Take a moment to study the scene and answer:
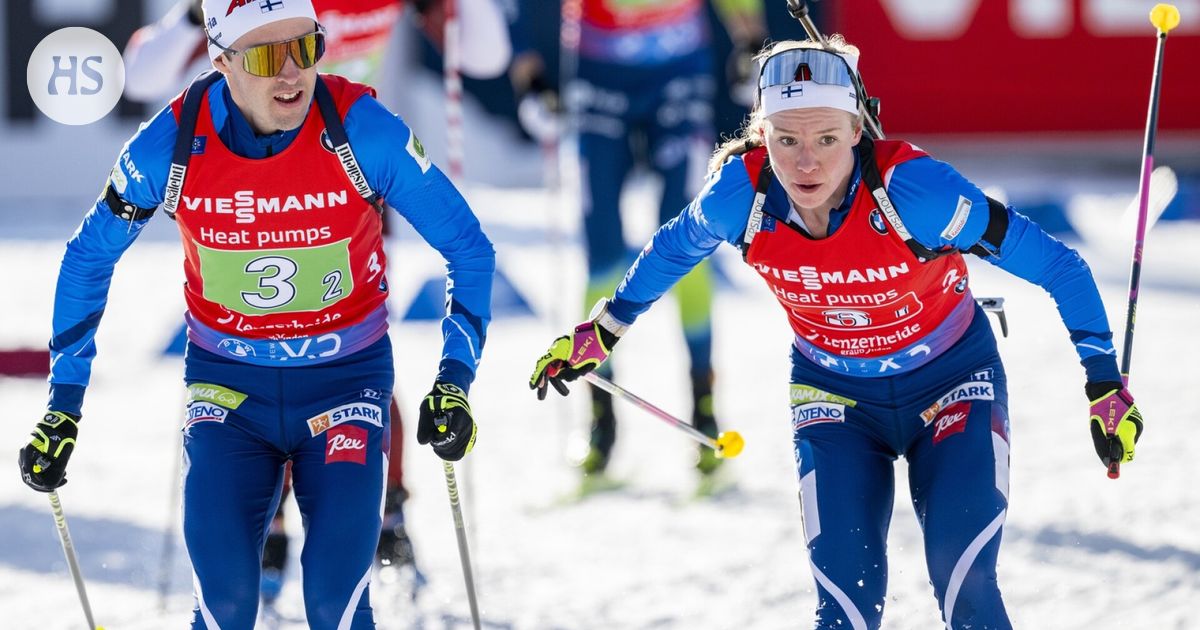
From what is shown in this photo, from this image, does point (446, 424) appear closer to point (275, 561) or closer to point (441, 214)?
point (441, 214)

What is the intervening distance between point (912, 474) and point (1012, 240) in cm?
64

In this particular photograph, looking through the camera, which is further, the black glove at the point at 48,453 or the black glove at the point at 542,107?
the black glove at the point at 542,107

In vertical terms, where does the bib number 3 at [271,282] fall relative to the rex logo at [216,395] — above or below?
above

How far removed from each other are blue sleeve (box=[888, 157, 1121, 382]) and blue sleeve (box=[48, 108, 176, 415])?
1.77 metres

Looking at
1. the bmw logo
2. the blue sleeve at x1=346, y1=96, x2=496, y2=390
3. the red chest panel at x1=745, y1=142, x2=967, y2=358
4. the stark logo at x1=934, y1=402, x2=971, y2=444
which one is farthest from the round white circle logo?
the stark logo at x1=934, y1=402, x2=971, y2=444

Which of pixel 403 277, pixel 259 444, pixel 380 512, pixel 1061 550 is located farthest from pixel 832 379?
pixel 403 277

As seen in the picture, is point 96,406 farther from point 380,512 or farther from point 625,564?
point 380,512

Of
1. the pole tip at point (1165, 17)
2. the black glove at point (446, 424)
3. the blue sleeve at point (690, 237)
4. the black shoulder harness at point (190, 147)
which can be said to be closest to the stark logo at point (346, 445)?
the black glove at point (446, 424)

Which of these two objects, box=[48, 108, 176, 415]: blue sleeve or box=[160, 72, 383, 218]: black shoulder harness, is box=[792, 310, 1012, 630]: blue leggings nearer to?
box=[160, 72, 383, 218]: black shoulder harness

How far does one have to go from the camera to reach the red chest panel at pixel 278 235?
144 inches

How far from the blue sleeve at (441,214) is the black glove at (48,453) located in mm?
966

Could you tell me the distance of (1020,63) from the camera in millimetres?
15016

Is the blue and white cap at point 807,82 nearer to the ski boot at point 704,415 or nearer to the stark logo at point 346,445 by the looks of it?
the stark logo at point 346,445

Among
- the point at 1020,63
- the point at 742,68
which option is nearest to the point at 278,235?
the point at 742,68
